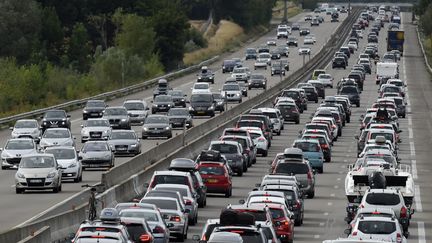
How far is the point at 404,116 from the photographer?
9288 cm

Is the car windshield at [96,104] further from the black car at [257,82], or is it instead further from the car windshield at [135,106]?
the black car at [257,82]

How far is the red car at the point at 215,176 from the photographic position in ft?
160

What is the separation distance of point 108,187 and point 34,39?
98033mm

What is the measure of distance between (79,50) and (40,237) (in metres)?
119

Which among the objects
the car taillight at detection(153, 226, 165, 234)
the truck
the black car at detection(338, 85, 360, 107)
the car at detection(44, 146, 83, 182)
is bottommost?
the truck

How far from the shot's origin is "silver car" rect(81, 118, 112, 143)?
66.8 metres

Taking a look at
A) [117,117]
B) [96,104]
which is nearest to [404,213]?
[117,117]

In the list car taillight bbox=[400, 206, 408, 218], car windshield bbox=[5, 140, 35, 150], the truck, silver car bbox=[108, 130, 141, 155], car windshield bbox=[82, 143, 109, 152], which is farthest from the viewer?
the truck

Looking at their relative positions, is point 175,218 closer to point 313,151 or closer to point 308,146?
point 313,151

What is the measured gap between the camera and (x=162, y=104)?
292ft

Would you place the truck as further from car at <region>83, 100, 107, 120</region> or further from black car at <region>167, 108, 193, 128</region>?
black car at <region>167, 108, 193, 128</region>

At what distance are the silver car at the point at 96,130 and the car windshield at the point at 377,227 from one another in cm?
3354

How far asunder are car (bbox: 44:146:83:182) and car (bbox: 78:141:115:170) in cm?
362

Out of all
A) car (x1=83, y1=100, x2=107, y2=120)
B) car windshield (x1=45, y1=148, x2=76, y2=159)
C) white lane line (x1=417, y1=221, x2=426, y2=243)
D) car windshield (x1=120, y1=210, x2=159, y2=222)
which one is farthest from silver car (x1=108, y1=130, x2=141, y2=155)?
car windshield (x1=120, y1=210, x2=159, y2=222)
